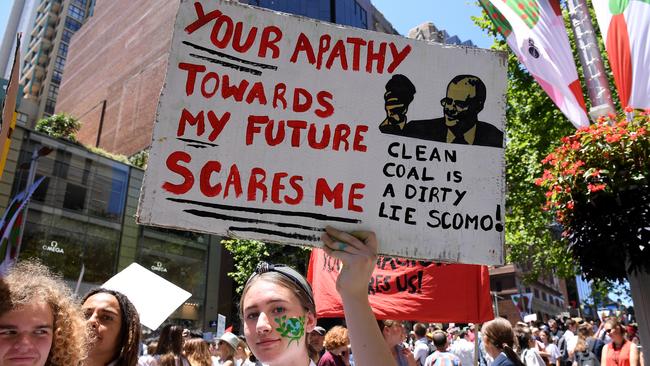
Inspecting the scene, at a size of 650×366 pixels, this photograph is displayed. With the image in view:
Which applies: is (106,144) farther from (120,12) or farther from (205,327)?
(205,327)

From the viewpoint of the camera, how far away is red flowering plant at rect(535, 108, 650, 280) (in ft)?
11.3

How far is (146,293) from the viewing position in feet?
13.8

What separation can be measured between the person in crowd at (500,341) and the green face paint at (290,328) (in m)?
3.58

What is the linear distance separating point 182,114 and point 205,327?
29643 mm

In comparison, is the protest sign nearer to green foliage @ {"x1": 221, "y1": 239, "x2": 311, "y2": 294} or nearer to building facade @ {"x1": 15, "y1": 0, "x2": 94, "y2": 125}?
green foliage @ {"x1": 221, "y1": 239, "x2": 311, "y2": 294}

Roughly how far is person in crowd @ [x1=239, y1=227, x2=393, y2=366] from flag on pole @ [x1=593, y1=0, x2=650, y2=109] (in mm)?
4019

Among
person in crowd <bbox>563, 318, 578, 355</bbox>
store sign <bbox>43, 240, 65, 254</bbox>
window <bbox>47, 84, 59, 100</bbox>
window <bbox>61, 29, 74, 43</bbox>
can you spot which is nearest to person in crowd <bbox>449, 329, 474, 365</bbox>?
person in crowd <bbox>563, 318, 578, 355</bbox>

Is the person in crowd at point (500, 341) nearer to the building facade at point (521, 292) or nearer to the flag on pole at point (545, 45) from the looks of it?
the flag on pole at point (545, 45)

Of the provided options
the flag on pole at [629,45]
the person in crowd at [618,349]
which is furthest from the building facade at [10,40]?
the person in crowd at [618,349]

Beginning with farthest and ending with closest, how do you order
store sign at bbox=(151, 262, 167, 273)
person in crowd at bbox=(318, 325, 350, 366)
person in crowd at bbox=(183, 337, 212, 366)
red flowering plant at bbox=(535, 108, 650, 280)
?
store sign at bbox=(151, 262, 167, 273) < person in crowd at bbox=(183, 337, 212, 366) < person in crowd at bbox=(318, 325, 350, 366) < red flowering plant at bbox=(535, 108, 650, 280)

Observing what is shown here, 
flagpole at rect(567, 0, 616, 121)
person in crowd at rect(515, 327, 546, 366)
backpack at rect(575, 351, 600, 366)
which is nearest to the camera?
flagpole at rect(567, 0, 616, 121)

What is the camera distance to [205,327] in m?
29.6

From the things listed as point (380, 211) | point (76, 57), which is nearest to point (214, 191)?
point (380, 211)

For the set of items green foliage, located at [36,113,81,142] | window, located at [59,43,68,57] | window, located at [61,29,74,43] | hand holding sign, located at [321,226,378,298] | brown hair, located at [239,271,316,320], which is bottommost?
brown hair, located at [239,271,316,320]
